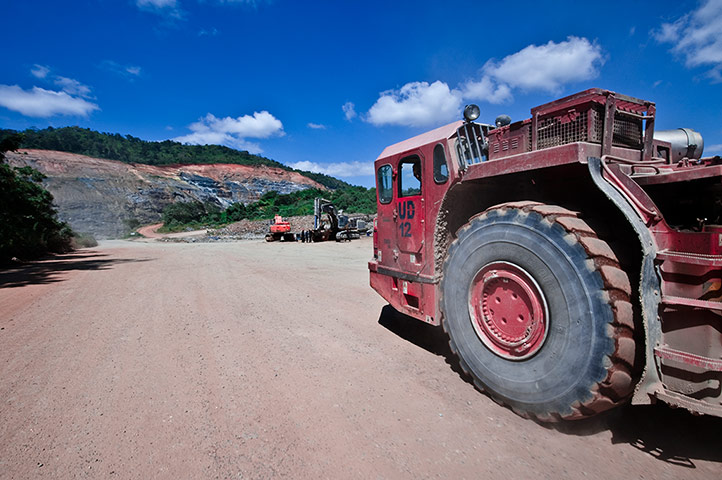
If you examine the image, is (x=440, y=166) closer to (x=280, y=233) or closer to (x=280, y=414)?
(x=280, y=414)

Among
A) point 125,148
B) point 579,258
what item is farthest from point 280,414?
point 125,148

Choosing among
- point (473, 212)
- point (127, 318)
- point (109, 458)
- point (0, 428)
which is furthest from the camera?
point (127, 318)

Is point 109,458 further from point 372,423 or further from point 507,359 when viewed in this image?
point 507,359

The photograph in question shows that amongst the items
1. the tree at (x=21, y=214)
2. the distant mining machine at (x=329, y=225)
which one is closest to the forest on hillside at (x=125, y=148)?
the tree at (x=21, y=214)

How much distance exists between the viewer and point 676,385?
1964 millimetres

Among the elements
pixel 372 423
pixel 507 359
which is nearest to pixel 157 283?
pixel 372 423

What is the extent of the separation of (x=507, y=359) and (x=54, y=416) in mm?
3770

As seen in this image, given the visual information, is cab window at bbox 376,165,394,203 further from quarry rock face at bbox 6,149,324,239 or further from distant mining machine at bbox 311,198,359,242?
quarry rock face at bbox 6,149,324,239

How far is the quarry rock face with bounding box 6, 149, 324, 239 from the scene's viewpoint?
4219 cm

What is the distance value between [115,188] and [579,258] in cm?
5934

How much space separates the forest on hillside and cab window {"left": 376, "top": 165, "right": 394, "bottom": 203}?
231 feet

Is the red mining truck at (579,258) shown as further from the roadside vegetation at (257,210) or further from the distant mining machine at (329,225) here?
the roadside vegetation at (257,210)

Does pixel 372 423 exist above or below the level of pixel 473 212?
below

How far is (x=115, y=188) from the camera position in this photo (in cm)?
4791
